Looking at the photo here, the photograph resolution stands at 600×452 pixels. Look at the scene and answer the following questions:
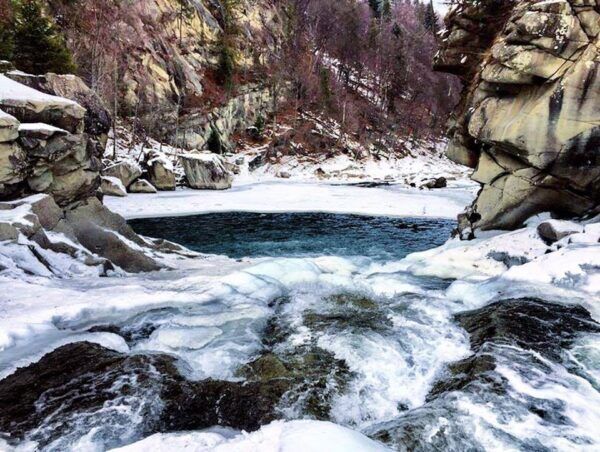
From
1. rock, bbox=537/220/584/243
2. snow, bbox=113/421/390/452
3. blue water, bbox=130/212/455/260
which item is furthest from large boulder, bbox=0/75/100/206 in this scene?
rock, bbox=537/220/584/243

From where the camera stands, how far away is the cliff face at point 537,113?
30.3 ft

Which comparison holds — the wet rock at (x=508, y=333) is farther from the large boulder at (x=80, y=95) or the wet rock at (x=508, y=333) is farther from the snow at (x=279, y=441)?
the large boulder at (x=80, y=95)

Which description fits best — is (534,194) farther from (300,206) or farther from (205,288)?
(300,206)

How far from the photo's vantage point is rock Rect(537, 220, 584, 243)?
9.22 m

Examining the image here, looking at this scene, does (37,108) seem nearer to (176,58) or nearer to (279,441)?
(279,441)

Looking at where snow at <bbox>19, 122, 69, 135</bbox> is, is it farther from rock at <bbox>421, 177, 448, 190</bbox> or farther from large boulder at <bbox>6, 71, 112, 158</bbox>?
rock at <bbox>421, 177, 448, 190</bbox>

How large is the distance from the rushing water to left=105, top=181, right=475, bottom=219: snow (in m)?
13.6

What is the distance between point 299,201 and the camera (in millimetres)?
25688

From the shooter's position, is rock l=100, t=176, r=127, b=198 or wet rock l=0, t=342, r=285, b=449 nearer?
wet rock l=0, t=342, r=285, b=449

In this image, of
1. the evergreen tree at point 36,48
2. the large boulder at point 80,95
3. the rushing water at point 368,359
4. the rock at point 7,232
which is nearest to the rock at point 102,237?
the rock at point 7,232

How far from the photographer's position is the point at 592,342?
17.3 ft

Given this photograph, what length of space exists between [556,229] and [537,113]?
3.04m

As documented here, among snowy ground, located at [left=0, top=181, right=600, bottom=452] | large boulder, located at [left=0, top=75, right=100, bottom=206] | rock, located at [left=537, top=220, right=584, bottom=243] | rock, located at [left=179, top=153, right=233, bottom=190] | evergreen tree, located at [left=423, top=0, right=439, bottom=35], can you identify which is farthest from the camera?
evergreen tree, located at [left=423, top=0, right=439, bottom=35]

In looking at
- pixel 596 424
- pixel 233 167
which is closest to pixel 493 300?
pixel 596 424
